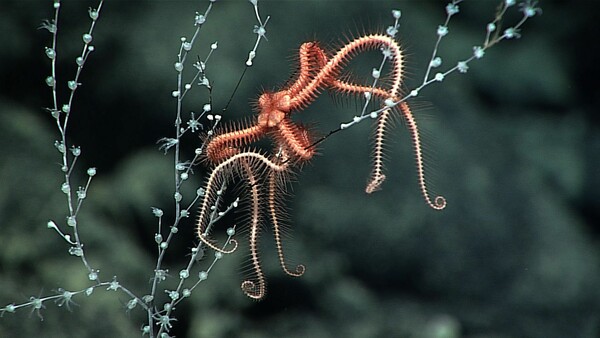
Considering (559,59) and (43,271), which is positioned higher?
(559,59)

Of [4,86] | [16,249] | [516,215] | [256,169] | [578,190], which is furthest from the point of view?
[578,190]

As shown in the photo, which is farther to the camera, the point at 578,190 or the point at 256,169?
the point at 578,190

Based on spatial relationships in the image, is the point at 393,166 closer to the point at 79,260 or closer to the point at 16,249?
the point at 79,260

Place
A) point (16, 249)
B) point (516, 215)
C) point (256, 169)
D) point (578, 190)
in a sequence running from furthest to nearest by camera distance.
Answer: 1. point (578, 190)
2. point (516, 215)
3. point (16, 249)
4. point (256, 169)

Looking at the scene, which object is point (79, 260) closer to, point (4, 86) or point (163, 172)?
point (163, 172)

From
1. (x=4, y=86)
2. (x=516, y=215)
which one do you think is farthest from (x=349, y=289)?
(x=4, y=86)

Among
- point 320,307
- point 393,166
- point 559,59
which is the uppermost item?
point 559,59
